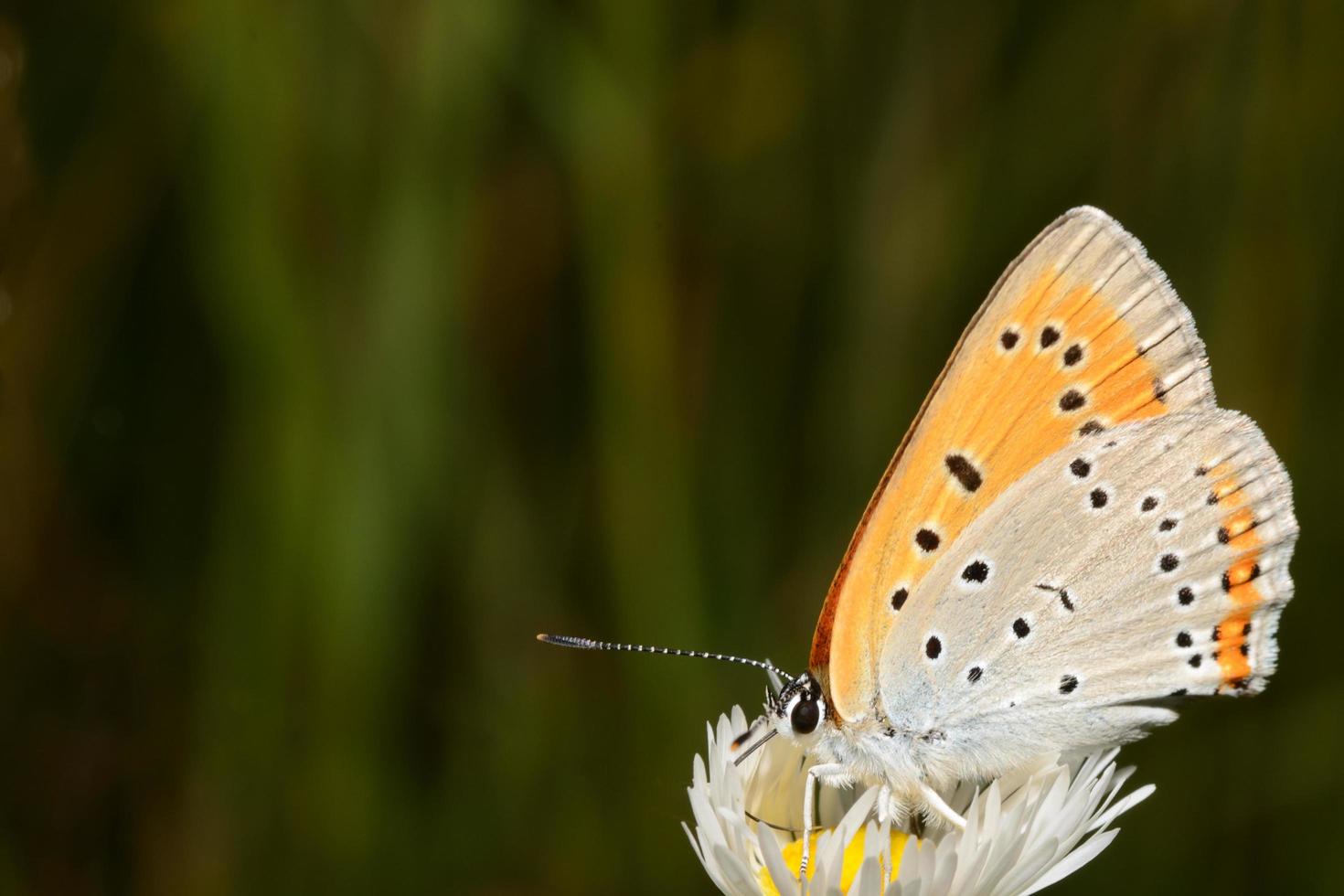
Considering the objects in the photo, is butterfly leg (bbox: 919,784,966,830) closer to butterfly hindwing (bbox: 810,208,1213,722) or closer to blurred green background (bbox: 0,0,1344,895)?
butterfly hindwing (bbox: 810,208,1213,722)

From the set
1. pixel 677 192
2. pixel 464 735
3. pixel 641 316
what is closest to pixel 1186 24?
pixel 677 192

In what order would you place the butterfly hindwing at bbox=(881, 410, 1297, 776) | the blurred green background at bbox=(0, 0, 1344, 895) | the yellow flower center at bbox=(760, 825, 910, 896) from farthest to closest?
the blurred green background at bbox=(0, 0, 1344, 895)
the butterfly hindwing at bbox=(881, 410, 1297, 776)
the yellow flower center at bbox=(760, 825, 910, 896)

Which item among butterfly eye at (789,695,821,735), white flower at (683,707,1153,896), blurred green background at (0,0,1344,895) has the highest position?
blurred green background at (0,0,1344,895)

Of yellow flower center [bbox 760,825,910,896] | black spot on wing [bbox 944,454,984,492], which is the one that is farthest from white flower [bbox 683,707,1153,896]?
black spot on wing [bbox 944,454,984,492]

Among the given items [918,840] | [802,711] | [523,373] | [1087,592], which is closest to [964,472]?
[1087,592]

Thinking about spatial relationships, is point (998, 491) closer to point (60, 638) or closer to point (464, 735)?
point (464, 735)

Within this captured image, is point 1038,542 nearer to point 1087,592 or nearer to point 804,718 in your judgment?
point 1087,592

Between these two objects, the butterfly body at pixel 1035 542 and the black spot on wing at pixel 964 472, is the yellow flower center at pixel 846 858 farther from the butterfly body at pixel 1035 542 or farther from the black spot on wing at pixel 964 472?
the black spot on wing at pixel 964 472
